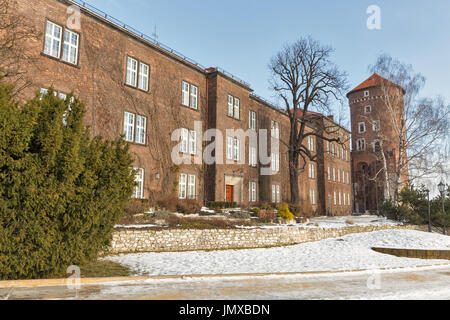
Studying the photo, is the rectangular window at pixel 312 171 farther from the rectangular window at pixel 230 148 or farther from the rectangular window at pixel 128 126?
the rectangular window at pixel 128 126

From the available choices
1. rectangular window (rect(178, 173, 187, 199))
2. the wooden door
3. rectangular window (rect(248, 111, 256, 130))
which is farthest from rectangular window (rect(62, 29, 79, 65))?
rectangular window (rect(248, 111, 256, 130))

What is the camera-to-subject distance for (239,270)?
8.56 m

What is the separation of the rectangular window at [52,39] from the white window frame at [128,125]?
187 inches

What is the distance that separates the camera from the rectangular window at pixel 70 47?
1603cm

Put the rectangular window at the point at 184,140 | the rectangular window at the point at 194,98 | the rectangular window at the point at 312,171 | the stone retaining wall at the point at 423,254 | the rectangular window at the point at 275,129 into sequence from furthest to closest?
the rectangular window at the point at 312,171 → the rectangular window at the point at 275,129 → the rectangular window at the point at 194,98 → the rectangular window at the point at 184,140 → the stone retaining wall at the point at 423,254

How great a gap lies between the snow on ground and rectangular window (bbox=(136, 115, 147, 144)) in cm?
962

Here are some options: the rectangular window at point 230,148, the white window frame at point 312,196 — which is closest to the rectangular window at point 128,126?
the rectangular window at point 230,148

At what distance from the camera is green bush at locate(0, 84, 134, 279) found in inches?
232

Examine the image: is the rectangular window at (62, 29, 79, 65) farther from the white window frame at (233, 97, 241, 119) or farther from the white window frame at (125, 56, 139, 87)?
the white window frame at (233, 97, 241, 119)

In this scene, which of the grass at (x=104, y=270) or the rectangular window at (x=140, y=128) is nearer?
the grass at (x=104, y=270)

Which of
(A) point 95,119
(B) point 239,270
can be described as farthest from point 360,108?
(B) point 239,270

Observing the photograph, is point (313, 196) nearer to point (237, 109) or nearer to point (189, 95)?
point (237, 109)
